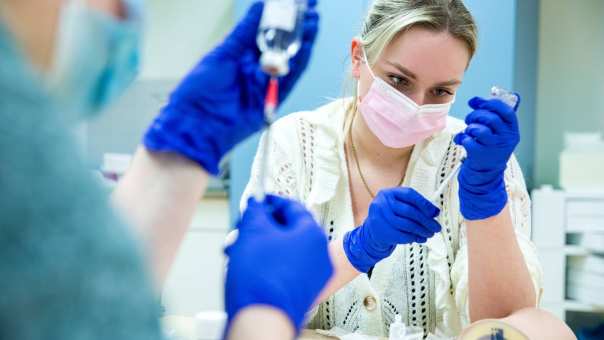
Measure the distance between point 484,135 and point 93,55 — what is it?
77 cm

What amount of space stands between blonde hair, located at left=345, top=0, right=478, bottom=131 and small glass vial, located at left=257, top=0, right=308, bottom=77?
24.6 inches

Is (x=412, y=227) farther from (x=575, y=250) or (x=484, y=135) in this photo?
(x=575, y=250)

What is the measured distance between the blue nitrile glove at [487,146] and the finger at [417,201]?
0.08 m

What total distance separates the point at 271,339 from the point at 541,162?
2.38 metres

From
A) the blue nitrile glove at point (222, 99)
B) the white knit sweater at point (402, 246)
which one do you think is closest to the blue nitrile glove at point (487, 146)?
the white knit sweater at point (402, 246)

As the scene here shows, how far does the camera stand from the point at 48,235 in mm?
323

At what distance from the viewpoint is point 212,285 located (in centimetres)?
277

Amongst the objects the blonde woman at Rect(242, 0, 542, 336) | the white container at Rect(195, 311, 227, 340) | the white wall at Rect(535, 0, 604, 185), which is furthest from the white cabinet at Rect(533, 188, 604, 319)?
the white container at Rect(195, 311, 227, 340)

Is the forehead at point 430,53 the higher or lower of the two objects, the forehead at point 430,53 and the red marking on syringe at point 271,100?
the higher

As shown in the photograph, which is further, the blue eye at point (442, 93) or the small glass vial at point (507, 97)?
the blue eye at point (442, 93)

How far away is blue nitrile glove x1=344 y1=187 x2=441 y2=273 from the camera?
45.2 inches

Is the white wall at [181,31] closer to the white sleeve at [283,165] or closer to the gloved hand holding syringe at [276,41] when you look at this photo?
the white sleeve at [283,165]

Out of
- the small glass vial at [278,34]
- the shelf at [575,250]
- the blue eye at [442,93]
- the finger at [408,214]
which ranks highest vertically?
the small glass vial at [278,34]

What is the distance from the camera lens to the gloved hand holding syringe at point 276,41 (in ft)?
2.37
